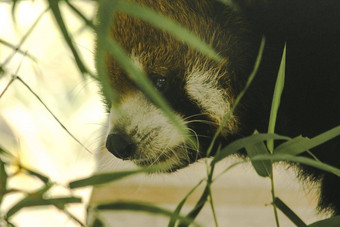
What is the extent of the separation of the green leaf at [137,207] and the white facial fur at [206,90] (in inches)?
21.5

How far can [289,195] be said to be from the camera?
64.6 inches

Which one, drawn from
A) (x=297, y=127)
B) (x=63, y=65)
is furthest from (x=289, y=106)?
(x=63, y=65)

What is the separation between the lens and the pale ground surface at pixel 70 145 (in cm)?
139

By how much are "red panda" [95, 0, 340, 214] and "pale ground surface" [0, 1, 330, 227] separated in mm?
197

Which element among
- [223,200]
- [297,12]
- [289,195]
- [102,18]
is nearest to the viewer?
[102,18]

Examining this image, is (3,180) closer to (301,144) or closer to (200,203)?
(200,203)

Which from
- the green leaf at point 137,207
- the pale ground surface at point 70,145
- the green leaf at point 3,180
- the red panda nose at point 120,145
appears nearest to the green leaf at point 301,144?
the green leaf at point 137,207

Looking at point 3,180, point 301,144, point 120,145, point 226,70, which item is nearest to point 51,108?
point 120,145

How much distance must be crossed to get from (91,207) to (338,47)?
682 millimetres

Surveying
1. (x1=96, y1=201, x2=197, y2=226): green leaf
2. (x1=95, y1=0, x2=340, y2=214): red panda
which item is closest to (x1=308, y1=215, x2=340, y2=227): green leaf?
(x1=96, y1=201, x2=197, y2=226): green leaf

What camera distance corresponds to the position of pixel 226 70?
1068 millimetres

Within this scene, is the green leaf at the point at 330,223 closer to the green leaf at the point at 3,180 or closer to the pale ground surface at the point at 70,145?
the green leaf at the point at 3,180

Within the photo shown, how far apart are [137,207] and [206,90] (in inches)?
22.9

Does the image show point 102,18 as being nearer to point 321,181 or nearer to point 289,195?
point 321,181
